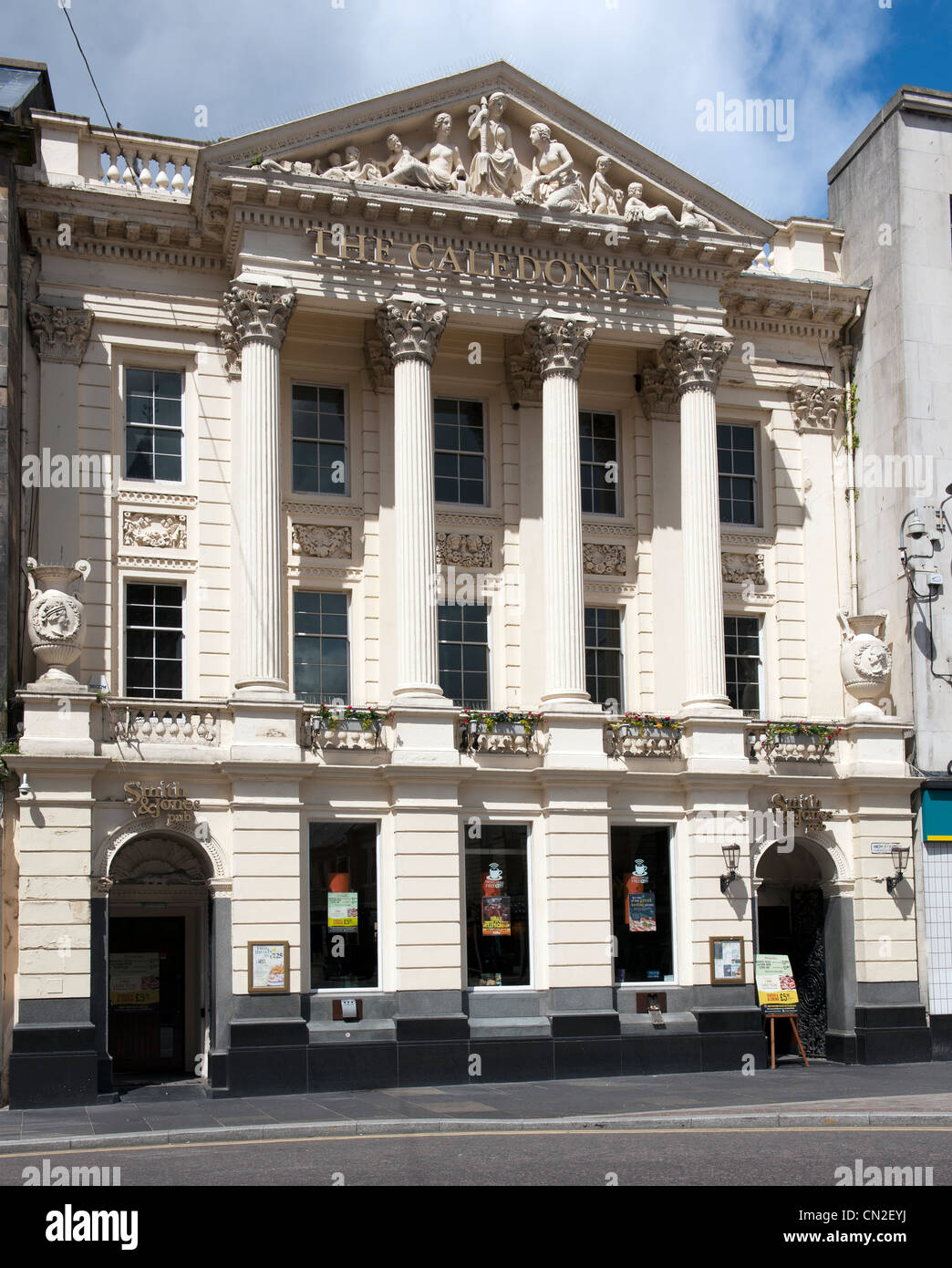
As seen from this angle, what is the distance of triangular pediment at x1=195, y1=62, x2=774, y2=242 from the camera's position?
90.0 feet

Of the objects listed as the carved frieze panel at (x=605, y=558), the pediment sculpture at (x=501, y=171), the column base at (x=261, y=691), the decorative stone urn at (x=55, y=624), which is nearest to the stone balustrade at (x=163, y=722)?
the column base at (x=261, y=691)

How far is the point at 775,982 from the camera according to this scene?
91.9 ft

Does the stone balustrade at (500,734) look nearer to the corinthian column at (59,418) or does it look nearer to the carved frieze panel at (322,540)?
the carved frieze panel at (322,540)

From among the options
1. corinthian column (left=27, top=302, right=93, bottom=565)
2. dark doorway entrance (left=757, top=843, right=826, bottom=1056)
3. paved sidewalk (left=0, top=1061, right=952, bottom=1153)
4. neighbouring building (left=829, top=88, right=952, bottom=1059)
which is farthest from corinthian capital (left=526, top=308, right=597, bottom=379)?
paved sidewalk (left=0, top=1061, right=952, bottom=1153)

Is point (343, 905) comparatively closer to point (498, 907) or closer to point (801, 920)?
point (498, 907)

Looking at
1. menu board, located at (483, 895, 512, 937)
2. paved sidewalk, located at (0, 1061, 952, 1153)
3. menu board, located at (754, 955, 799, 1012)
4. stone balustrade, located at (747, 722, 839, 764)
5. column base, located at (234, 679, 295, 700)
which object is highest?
column base, located at (234, 679, 295, 700)

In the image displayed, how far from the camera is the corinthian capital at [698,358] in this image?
2934cm

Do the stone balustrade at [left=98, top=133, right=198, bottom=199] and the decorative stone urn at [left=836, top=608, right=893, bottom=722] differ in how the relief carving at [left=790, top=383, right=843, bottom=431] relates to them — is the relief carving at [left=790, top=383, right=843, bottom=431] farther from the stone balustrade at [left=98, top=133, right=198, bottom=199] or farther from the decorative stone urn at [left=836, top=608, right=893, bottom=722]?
the stone balustrade at [left=98, top=133, right=198, bottom=199]

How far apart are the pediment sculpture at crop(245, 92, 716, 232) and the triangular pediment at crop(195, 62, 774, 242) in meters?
0.02

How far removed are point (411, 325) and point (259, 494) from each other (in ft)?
13.6

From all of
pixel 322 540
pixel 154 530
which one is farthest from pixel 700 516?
pixel 154 530

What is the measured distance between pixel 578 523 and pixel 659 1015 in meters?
8.80
